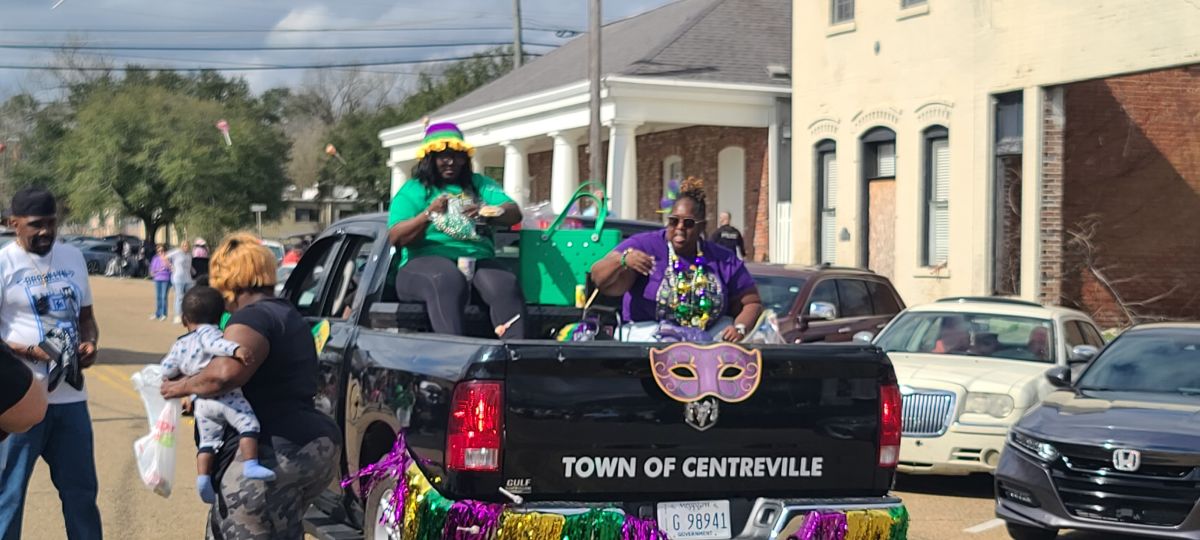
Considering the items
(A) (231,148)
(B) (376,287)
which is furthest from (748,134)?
(A) (231,148)

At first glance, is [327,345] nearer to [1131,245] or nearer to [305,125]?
[1131,245]

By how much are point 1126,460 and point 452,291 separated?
3.98 meters

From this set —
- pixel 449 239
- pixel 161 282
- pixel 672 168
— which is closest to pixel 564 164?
pixel 672 168

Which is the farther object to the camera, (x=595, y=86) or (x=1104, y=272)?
(x=595, y=86)

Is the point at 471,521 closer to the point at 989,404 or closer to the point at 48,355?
the point at 48,355

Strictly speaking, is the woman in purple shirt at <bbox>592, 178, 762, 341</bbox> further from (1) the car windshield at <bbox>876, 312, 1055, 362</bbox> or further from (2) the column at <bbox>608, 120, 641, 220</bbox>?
(2) the column at <bbox>608, 120, 641, 220</bbox>

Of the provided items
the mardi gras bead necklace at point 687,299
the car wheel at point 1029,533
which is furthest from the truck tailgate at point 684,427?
the car wheel at point 1029,533

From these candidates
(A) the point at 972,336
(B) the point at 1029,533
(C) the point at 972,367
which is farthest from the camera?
(A) the point at 972,336

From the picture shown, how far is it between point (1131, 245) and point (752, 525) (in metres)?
16.7

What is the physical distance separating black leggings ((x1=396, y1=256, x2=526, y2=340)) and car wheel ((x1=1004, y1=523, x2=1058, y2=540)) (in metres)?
3.47

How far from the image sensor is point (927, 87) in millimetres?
20672

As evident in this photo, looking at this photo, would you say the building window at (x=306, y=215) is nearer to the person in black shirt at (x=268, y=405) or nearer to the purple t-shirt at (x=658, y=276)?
the purple t-shirt at (x=658, y=276)

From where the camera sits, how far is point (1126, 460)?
25.6ft

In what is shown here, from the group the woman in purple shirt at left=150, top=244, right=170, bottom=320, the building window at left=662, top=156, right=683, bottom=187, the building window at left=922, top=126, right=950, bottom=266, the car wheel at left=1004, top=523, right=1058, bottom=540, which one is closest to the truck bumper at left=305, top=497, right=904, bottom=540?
the car wheel at left=1004, top=523, right=1058, bottom=540
